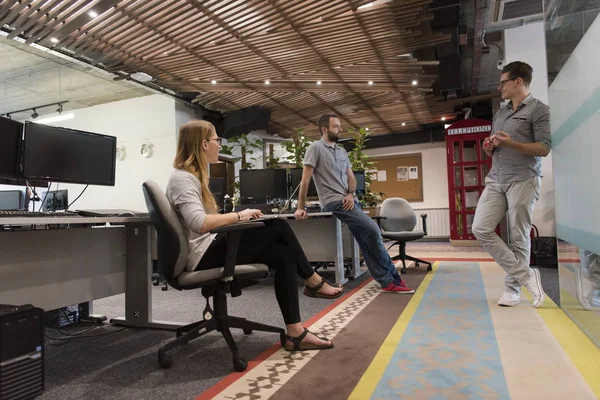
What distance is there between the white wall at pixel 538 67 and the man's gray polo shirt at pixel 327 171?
2978 millimetres

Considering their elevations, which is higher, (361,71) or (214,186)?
(361,71)

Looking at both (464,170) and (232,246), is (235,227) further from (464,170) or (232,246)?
(464,170)

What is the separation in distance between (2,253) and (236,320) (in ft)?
4.05

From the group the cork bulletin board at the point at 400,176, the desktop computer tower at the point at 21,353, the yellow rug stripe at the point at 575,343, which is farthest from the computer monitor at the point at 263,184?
the cork bulletin board at the point at 400,176

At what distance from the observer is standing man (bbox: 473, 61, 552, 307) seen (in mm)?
2561

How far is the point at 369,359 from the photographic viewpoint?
1.75 metres

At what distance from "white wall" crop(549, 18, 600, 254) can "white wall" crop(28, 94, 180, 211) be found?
6439 mm

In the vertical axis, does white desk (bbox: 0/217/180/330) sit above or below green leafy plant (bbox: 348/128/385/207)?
below

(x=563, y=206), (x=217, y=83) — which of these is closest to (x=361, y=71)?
(x=217, y=83)

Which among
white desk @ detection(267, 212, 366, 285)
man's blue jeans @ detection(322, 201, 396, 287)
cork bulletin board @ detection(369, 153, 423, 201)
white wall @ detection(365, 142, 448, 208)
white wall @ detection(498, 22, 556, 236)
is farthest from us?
cork bulletin board @ detection(369, 153, 423, 201)

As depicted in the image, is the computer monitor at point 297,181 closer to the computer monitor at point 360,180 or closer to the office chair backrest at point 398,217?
the computer monitor at point 360,180

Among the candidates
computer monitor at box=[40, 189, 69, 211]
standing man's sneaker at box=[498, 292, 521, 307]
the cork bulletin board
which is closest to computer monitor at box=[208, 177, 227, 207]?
computer monitor at box=[40, 189, 69, 211]

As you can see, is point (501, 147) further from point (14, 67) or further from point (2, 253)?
point (14, 67)

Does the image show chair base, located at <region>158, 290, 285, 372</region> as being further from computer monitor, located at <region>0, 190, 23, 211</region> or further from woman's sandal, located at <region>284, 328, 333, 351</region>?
computer monitor, located at <region>0, 190, 23, 211</region>
